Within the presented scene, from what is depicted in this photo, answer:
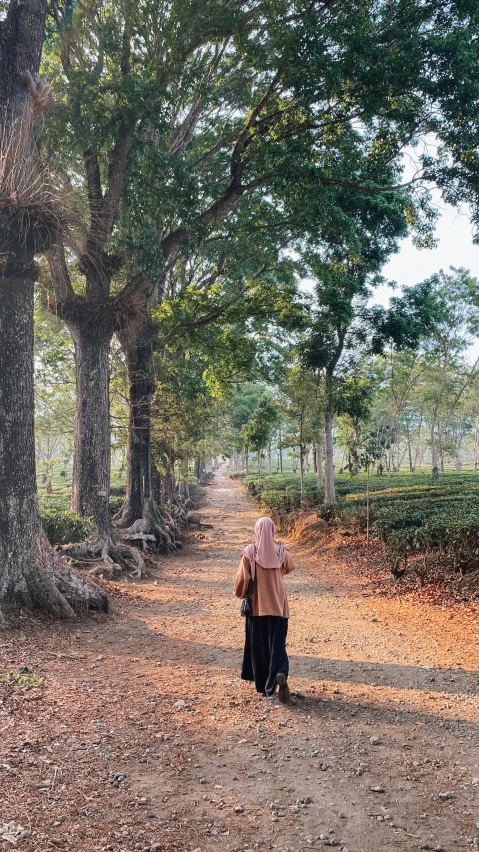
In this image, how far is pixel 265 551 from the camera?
554 cm

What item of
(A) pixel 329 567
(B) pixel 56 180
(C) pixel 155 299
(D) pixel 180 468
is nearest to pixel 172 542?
(A) pixel 329 567

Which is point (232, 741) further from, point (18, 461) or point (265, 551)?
point (18, 461)

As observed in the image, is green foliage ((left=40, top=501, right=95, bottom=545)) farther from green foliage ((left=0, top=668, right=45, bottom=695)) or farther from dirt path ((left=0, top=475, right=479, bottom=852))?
green foliage ((left=0, top=668, right=45, bottom=695))

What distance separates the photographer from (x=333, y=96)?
27.8ft

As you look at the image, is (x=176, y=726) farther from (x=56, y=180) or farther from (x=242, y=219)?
(x=242, y=219)

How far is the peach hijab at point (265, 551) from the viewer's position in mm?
5516

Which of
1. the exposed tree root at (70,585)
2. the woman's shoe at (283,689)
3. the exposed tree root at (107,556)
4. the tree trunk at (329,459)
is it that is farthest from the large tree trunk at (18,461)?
the tree trunk at (329,459)

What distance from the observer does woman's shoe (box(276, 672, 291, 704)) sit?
5.16 metres

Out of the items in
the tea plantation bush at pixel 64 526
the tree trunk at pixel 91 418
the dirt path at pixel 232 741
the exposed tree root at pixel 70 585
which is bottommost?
the dirt path at pixel 232 741

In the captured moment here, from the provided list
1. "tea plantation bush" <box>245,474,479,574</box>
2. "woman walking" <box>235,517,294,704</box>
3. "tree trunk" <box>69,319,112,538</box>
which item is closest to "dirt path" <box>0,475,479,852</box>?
"woman walking" <box>235,517,294,704</box>

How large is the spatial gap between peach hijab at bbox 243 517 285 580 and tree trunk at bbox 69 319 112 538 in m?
6.43

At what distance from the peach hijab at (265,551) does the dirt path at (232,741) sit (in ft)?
4.13

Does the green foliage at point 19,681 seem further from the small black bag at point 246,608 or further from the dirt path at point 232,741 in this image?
the small black bag at point 246,608

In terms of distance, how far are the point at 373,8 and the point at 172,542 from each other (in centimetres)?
1336
